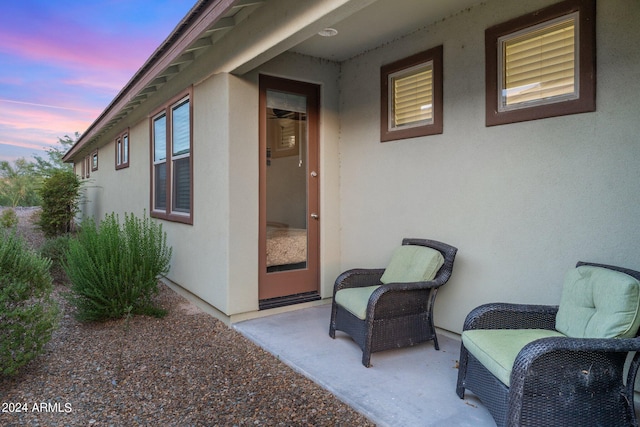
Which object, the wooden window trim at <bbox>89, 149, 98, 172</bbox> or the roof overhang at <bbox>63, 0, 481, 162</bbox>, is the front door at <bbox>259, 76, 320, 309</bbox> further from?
the wooden window trim at <bbox>89, 149, 98, 172</bbox>

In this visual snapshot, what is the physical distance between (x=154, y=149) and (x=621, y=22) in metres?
5.86

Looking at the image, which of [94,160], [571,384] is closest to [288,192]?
[571,384]

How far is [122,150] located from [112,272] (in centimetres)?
547

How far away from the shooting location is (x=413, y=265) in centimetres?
333

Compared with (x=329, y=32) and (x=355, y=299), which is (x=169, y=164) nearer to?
(x=329, y=32)

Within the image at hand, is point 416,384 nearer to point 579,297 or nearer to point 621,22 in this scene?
point 579,297

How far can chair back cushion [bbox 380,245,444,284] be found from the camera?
3.19 meters

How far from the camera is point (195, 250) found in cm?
477

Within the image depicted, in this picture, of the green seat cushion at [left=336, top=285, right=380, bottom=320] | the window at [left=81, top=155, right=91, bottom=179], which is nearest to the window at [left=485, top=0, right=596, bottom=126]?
the green seat cushion at [left=336, top=285, right=380, bottom=320]

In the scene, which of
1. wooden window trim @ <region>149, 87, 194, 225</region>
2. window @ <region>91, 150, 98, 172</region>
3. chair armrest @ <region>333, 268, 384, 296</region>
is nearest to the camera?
chair armrest @ <region>333, 268, 384, 296</region>

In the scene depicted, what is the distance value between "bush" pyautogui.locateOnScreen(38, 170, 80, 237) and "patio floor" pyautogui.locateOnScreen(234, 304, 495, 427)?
787 cm

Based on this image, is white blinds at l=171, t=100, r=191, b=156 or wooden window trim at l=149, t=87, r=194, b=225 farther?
white blinds at l=171, t=100, r=191, b=156

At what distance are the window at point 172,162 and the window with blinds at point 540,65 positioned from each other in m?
3.54

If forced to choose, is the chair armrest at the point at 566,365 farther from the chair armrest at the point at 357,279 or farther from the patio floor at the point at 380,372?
the chair armrest at the point at 357,279
